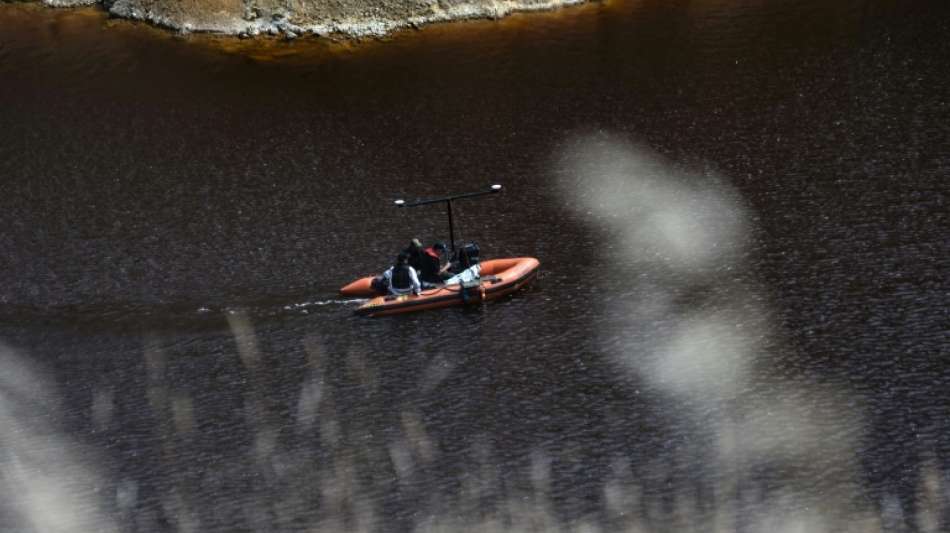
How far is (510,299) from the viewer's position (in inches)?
1251

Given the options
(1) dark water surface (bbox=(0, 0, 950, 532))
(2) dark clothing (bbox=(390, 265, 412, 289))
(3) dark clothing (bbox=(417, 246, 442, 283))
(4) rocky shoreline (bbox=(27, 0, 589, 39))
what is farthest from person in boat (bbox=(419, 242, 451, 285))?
(4) rocky shoreline (bbox=(27, 0, 589, 39))

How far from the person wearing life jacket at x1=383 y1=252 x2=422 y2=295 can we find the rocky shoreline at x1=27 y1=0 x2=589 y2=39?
23.7 meters

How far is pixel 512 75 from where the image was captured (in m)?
47.9

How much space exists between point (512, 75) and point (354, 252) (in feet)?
53.1

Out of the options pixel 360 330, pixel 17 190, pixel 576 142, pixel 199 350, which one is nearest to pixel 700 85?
pixel 576 142

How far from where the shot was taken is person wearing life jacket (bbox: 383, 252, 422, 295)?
31.8 m

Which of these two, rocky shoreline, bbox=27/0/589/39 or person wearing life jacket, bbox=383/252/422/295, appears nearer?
person wearing life jacket, bbox=383/252/422/295

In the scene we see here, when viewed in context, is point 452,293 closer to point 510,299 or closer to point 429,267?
point 429,267

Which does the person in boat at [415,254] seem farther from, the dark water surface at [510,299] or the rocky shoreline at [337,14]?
the rocky shoreline at [337,14]

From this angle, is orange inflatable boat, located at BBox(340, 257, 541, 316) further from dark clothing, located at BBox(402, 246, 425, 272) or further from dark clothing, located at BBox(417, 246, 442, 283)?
dark clothing, located at BBox(402, 246, 425, 272)

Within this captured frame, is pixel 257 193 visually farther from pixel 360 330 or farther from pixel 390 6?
pixel 390 6

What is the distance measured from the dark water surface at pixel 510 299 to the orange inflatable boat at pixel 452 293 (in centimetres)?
40

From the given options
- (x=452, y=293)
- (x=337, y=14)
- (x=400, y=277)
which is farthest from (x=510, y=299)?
(x=337, y=14)

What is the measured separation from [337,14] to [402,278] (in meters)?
25.2
